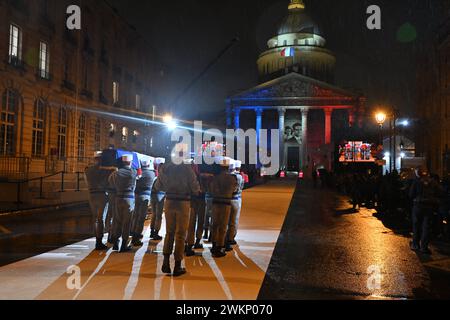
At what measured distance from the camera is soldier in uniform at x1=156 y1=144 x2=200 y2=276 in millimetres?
6812

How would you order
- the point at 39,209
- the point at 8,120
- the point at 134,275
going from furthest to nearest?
the point at 8,120 → the point at 39,209 → the point at 134,275

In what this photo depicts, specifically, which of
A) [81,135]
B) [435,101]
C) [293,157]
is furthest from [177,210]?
[293,157]

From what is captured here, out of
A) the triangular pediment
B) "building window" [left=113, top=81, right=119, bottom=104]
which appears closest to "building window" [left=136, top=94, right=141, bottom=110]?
"building window" [left=113, top=81, right=119, bottom=104]

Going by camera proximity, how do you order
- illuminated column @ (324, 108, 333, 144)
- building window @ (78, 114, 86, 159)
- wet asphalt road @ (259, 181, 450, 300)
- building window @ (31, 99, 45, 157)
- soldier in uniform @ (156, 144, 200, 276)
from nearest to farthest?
wet asphalt road @ (259, 181, 450, 300) → soldier in uniform @ (156, 144, 200, 276) → building window @ (31, 99, 45, 157) → building window @ (78, 114, 86, 159) → illuminated column @ (324, 108, 333, 144)

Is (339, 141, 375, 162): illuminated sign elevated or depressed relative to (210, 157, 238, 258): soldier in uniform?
elevated

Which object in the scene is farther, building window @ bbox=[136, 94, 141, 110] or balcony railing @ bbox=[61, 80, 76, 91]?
building window @ bbox=[136, 94, 141, 110]

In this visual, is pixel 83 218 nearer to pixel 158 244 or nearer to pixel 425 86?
pixel 158 244

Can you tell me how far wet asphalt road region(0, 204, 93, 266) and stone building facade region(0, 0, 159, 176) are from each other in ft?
28.1

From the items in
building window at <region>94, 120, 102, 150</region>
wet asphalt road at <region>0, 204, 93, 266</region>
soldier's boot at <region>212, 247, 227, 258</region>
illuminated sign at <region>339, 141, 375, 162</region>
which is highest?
building window at <region>94, 120, 102, 150</region>

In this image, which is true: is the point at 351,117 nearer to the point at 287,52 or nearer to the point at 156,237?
the point at 287,52

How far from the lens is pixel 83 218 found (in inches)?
566

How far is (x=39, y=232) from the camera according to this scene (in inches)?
447

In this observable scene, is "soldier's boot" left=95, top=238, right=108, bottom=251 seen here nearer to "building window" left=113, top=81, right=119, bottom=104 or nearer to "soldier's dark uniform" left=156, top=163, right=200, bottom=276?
"soldier's dark uniform" left=156, top=163, right=200, bottom=276

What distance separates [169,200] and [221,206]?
155 cm
